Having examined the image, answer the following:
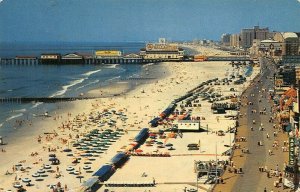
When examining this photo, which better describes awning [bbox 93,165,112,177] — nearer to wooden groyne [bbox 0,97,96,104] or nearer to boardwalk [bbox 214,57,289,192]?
boardwalk [bbox 214,57,289,192]

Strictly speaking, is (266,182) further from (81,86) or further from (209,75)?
(209,75)

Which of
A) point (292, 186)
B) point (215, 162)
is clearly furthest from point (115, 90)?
point (292, 186)

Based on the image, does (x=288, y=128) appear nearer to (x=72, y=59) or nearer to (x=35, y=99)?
(x=35, y=99)

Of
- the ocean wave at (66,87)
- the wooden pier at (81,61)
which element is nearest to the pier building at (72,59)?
the wooden pier at (81,61)

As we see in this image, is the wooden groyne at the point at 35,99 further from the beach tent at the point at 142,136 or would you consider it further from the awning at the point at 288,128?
the awning at the point at 288,128

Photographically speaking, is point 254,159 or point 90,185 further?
point 254,159

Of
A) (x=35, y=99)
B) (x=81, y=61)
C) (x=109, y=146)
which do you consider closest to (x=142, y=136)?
(x=109, y=146)
